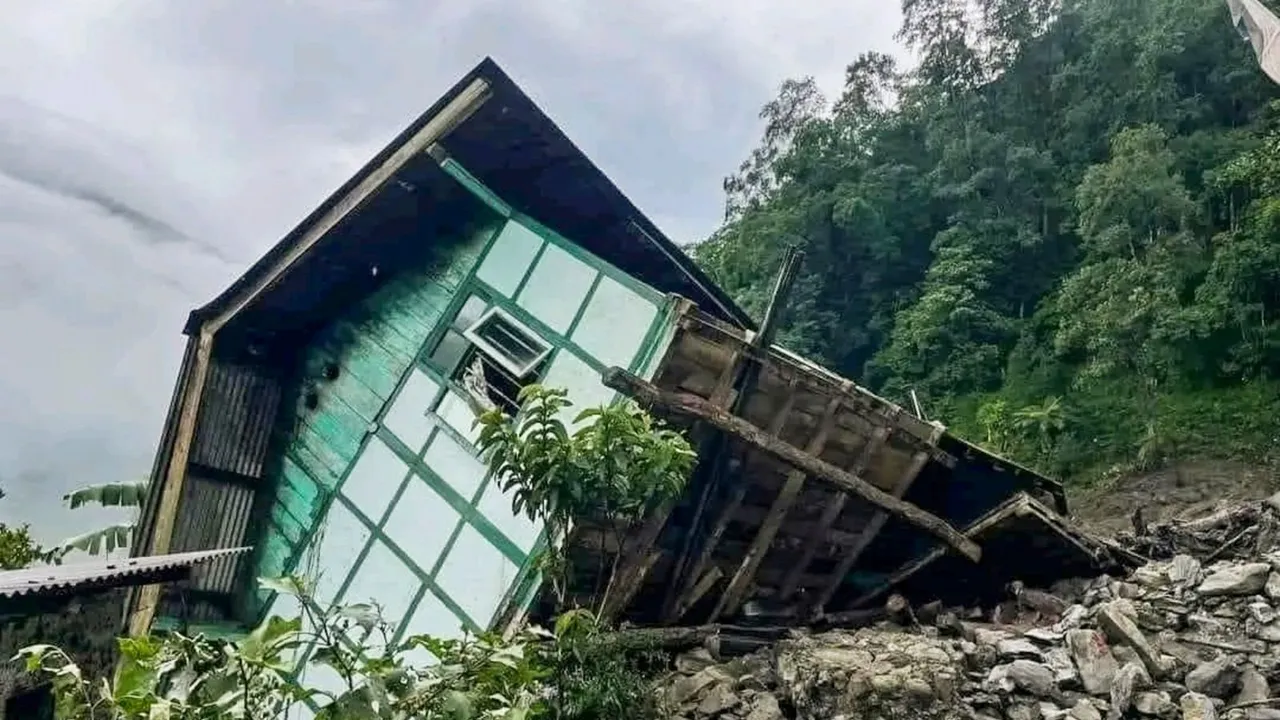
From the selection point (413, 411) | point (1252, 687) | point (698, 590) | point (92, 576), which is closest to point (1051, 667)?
point (1252, 687)

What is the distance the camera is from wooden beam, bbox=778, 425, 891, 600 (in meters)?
6.82

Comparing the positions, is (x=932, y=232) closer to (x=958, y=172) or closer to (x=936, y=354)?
(x=958, y=172)

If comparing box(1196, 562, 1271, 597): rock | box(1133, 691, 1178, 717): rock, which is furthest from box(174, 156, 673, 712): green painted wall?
box(1196, 562, 1271, 597): rock

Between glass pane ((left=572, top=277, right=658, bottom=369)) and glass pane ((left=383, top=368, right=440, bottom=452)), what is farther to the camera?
glass pane ((left=383, top=368, right=440, bottom=452))

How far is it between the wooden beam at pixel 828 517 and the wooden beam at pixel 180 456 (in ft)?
16.1

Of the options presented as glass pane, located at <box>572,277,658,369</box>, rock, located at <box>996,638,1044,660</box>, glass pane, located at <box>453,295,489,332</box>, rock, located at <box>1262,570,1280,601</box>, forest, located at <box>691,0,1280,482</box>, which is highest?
forest, located at <box>691,0,1280,482</box>

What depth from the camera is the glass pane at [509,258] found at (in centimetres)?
703

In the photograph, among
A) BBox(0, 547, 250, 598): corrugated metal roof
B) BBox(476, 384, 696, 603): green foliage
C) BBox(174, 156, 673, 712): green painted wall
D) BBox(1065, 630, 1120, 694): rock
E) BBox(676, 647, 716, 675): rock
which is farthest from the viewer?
BBox(174, 156, 673, 712): green painted wall

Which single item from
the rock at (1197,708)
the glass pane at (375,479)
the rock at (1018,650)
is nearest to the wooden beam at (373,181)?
the glass pane at (375,479)

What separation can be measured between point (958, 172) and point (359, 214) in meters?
28.4

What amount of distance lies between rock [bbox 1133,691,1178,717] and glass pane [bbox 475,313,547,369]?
4410 mm

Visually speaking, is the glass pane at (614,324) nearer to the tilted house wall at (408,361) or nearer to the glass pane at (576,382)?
the tilted house wall at (408,361)

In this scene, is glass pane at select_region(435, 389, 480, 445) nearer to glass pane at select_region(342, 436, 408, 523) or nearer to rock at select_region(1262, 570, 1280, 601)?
glass pane at select_region(342, 436, 408, 523)

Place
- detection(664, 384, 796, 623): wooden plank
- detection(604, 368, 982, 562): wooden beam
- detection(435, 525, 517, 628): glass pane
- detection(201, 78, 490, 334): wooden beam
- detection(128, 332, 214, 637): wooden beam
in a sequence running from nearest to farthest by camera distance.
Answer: detection(604, 368, 982, 562): wooden beam → detection(435, 525, 517, 628): glass pane → detection(664, 384, 796, 623): wooden plank → detection(201, 78, 490, 334): wooden beam → detection(128, 332, 214, 637): wooden beam
